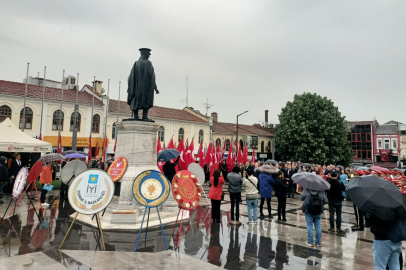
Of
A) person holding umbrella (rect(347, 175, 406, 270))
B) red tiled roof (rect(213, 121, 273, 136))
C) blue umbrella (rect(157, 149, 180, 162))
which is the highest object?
red tiled roof (rect(213, 121, 273, 136))

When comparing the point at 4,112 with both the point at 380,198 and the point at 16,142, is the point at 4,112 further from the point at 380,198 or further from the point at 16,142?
the point at 380,198

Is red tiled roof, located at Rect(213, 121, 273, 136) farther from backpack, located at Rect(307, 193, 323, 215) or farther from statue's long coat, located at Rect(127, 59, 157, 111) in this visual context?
backpack, located at Rect(307, 193, 323, 215)

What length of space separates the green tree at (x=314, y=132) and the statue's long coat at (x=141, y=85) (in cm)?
2772

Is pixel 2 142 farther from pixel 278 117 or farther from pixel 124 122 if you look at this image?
pixel 278 117

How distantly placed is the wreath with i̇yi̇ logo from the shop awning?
1015 centimetres

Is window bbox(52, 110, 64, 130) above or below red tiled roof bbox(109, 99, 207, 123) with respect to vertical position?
below

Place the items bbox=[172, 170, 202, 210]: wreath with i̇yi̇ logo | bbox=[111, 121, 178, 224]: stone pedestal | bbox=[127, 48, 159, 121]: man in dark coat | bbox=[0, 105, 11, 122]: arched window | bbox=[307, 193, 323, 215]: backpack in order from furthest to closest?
bbox=[0, 105, 11, 122]: arched window → bbox=[127, 48, 159, 121]: man in dark coat → bbox=[111, 121, 178, 224]: stone pedestal → bbox=[172, 170, 202, 210]: wreath with i̇yi̇ logo → bbox=[307, 193, 323, 215]: backpack

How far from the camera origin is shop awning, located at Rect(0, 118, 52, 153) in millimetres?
12476

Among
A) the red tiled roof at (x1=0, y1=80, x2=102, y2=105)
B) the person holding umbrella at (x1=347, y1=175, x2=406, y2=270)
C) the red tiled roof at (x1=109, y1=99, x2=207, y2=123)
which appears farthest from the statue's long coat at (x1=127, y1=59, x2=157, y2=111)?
the red tiled roof at (x1=109, y1=99, x2=207, y2=123)

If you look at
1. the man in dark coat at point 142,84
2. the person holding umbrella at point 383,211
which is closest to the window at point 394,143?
the man in dark coat at point 142,84

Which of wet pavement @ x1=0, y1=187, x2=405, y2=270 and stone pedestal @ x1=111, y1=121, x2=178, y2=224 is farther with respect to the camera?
stone pedestal @ x1=111, y1=121, x2=178, y2=224

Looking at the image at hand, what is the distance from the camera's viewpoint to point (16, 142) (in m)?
12.9

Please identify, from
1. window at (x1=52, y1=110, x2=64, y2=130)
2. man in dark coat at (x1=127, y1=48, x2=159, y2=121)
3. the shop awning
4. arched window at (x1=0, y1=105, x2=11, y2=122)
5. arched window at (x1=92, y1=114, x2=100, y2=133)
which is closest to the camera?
man in dark coat at (x1=127, y1=48, x2=159, y2=121)

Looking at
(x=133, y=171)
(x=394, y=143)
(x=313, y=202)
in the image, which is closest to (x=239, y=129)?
(x=394, y=143)
